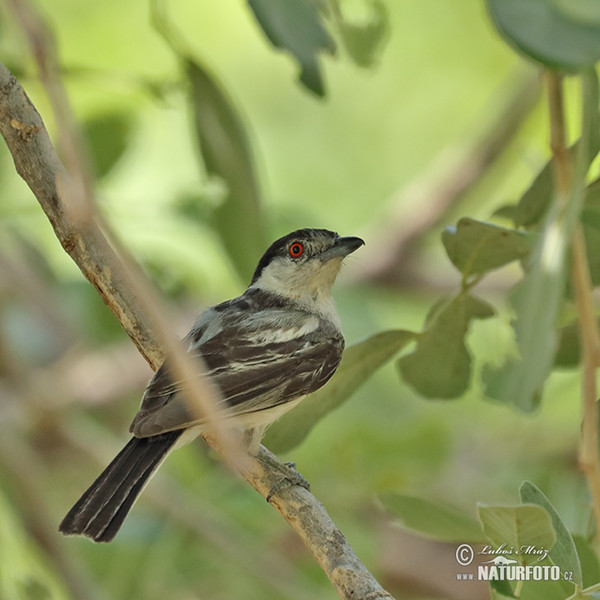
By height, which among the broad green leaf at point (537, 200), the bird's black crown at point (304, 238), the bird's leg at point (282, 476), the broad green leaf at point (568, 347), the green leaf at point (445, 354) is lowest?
the bird's leg at point (282, 476)

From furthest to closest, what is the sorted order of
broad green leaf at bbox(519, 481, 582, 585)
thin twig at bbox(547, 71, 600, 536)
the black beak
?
the black beak
broad green leaf at bbox(519, 481, 582, 585)
thin twig at bbox(547, 71, 600, 536)

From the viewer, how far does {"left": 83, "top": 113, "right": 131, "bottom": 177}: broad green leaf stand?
3.77 m

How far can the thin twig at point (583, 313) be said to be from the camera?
5.10 feet

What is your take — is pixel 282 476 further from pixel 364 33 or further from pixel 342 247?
pixel 364 33

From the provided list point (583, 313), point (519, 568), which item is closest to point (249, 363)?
point (519, 568)

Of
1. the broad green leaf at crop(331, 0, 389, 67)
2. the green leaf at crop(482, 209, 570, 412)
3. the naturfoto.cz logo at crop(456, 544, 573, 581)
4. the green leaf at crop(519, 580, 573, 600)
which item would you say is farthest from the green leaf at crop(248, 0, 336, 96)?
the green leaf at crop(519, 580, 573, 600)

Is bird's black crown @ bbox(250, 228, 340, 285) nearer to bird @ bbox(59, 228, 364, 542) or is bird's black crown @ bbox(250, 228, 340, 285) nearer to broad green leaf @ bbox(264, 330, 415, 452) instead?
bird @ bbox(59, 228, 364, 542)

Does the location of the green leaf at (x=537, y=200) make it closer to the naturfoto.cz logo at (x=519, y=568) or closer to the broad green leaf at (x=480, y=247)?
the broad green leaf at (x=480, y=247)

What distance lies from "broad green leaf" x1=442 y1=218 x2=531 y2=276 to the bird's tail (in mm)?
937

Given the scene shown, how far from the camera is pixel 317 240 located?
10.7ft

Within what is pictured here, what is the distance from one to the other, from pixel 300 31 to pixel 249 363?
1.05m

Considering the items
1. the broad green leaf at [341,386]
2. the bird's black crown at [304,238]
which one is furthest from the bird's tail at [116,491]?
the bird's black crown at [304,238]

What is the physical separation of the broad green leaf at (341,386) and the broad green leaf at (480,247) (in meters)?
0.24

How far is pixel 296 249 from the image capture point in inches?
129
